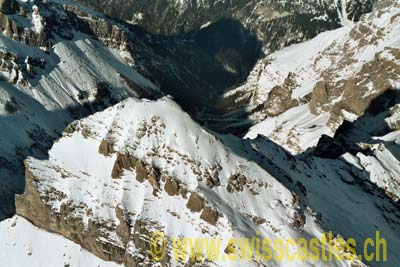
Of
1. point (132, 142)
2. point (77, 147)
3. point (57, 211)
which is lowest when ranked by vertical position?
point (57, 211)

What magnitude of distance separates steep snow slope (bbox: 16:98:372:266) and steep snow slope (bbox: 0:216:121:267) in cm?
174

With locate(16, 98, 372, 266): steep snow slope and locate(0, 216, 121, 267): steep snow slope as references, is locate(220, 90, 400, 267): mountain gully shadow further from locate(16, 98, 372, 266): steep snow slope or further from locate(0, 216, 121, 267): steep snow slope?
locate(0, 216, 121, 267): steep snow slope

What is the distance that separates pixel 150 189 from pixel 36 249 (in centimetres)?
2552

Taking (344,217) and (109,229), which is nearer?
(109,229)

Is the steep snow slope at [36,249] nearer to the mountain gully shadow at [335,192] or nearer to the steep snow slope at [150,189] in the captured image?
the steep snow slope at [150,189]

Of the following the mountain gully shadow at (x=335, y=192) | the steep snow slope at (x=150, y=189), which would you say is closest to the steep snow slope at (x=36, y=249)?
the steep snow slope at (x=150, y=189)

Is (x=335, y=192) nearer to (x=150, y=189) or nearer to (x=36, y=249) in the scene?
(x=150, y=189)

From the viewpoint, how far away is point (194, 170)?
360ft

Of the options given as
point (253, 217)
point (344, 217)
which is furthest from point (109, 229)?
point (344, 217)

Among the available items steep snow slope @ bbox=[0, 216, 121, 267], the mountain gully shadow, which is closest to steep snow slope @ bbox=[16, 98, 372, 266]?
steep snow slope @ bbox=[0, 216, 121, 267]

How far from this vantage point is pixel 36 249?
116562 mm

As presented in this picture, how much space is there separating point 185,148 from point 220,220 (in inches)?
578

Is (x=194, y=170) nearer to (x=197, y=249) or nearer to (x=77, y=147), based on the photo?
(x=197, y=249)

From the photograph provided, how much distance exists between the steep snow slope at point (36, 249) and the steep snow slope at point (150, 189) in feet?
5.72
